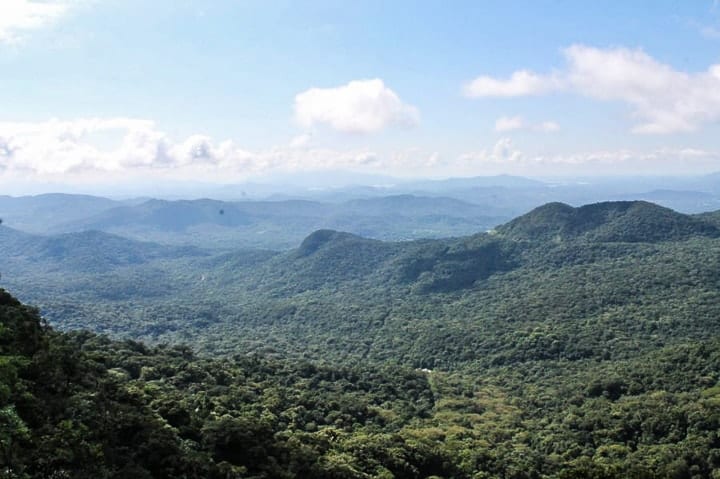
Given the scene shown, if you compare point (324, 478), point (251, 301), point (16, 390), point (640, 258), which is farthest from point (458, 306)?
point (16, 390)

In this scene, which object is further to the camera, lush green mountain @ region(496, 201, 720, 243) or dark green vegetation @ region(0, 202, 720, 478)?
lush green mountain @ region(496, 201, 720, 243)

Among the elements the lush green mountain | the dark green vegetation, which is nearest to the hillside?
the lush green mountain

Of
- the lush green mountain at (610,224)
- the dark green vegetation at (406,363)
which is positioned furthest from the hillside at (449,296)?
the dark green vegetation at (406,363)

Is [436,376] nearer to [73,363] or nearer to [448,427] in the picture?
[448,427]

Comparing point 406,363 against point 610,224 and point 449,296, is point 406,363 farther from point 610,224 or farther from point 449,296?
point 610,224

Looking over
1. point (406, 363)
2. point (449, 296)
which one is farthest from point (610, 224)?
point (406, 363)

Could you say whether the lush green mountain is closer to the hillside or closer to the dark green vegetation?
the hillside

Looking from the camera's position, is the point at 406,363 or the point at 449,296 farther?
the point at 449,296

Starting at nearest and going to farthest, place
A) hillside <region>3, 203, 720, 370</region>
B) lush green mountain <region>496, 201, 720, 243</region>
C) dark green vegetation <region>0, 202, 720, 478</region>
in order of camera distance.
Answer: dark green vegetation <region>0, 202, 720, 478</region> → hillside <region>3, 203, 720, 370</region> → lush green mountain <region>496, 201, 720, 243</region>
